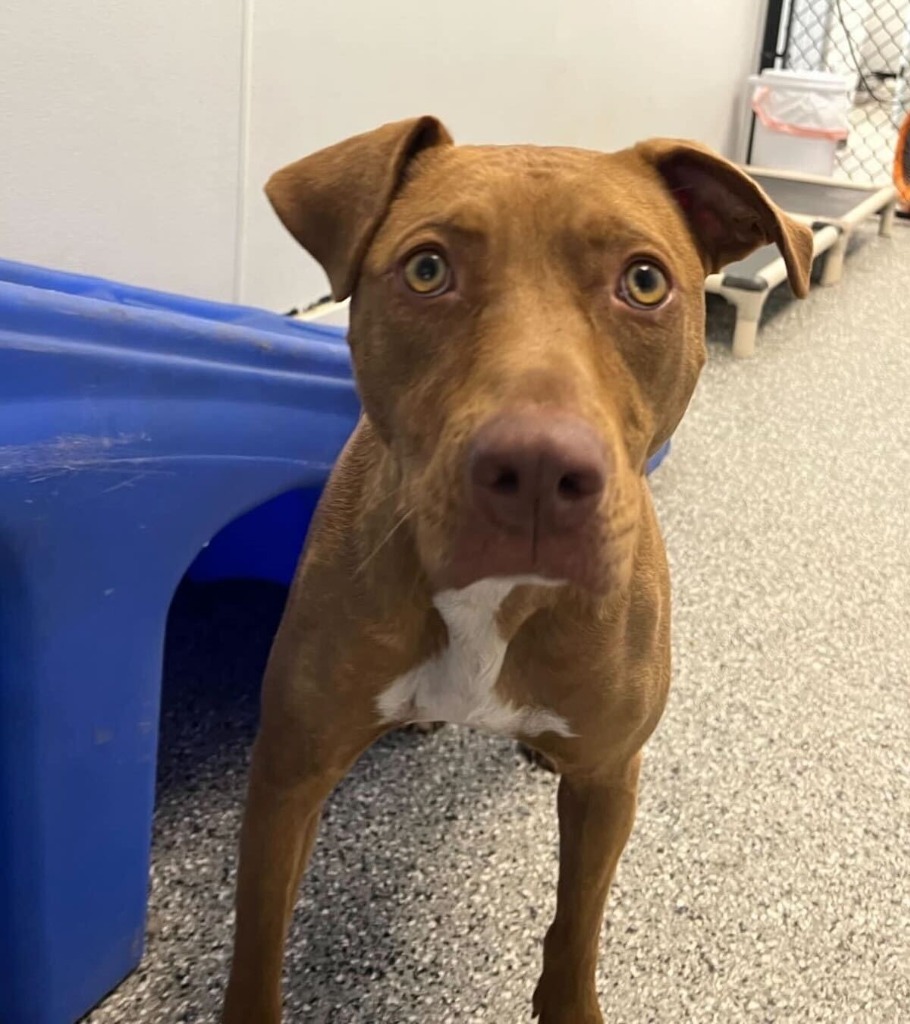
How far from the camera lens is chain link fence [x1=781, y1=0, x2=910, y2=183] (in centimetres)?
546

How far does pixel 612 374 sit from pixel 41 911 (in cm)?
70

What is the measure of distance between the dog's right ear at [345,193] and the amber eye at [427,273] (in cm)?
6

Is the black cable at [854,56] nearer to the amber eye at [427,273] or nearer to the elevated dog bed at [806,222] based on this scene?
the elevated dog bed at [806,222]

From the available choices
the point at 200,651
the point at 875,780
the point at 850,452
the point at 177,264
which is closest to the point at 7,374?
the point at 200,651

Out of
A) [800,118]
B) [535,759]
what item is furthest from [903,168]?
[535,759]

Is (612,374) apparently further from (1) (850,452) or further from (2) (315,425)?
(1) (850,452)

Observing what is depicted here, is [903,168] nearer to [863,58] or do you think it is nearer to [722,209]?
[863,58]

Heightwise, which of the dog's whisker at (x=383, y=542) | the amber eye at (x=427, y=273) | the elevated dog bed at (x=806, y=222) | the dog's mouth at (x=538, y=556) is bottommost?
the elevated dog bed at (x=806, y=222)

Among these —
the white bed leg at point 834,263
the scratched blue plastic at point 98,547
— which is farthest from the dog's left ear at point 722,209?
the white bed leg at point 834,263

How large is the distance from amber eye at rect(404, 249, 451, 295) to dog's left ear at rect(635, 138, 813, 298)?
230 mm

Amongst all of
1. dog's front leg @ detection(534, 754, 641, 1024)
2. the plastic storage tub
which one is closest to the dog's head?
dog's front leg @ detection(534, 754, 641, 1024)

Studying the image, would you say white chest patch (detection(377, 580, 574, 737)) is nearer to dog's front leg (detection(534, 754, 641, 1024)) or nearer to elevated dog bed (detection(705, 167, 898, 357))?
dog's front leg (detection(534, 754, 641, 1024))

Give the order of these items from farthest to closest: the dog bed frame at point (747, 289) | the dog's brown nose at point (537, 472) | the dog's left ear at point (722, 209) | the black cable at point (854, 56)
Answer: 1. the black cable at point (854, 56)
2. the dog bed frame at point (747, 289)
3. the dog's left ear at point (722, 209)
4. the dog's brown nose at point (537, 472)

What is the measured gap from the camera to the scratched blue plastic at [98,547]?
35.9 inches
